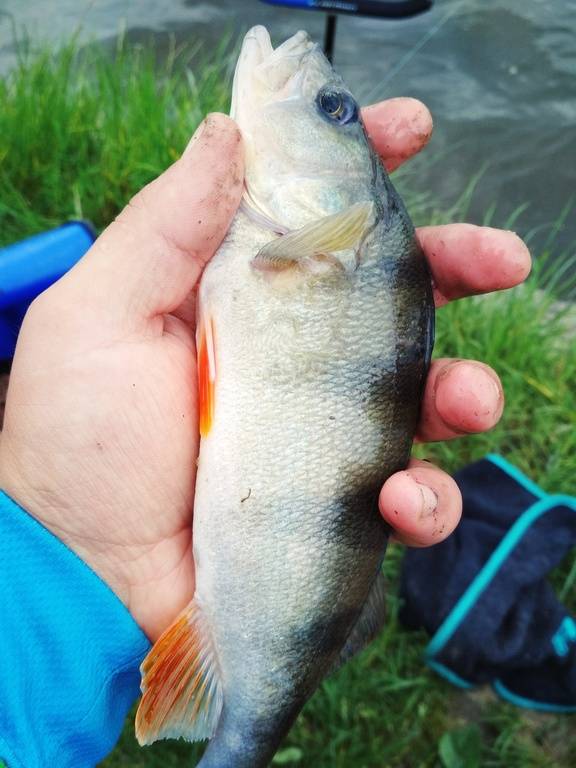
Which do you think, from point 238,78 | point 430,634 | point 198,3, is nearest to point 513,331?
point 430,634

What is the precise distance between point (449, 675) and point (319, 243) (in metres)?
1.95

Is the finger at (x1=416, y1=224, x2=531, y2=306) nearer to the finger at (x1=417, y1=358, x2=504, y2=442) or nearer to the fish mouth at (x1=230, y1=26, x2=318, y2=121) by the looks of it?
the finger at (x1=417, y1=358, x2=504, y2=442)

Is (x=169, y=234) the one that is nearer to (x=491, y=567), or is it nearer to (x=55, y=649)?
(x=55, y=649)

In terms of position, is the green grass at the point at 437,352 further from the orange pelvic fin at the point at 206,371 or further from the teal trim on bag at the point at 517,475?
the orange pelvic fin at the point at 206,371

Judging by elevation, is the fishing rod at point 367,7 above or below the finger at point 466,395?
above

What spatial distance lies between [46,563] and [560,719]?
211 cm

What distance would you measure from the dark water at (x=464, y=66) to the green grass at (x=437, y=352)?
32.7 inches

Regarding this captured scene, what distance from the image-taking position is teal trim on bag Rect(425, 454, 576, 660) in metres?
2.89

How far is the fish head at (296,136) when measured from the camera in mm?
1874

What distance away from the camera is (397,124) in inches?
87.3

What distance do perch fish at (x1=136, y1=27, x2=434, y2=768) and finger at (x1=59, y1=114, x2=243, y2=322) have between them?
83 millimetres

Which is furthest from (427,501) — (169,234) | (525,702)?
(525,702)

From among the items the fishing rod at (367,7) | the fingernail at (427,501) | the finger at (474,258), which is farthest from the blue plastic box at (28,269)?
the fishing rod at (367,7)

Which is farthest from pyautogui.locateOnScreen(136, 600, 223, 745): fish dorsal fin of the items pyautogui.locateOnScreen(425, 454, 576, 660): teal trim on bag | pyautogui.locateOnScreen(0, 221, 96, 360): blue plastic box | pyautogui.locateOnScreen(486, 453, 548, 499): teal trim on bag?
pyautogui.locateOnScreen(486, 453, 548, 499): teal trim on bag
